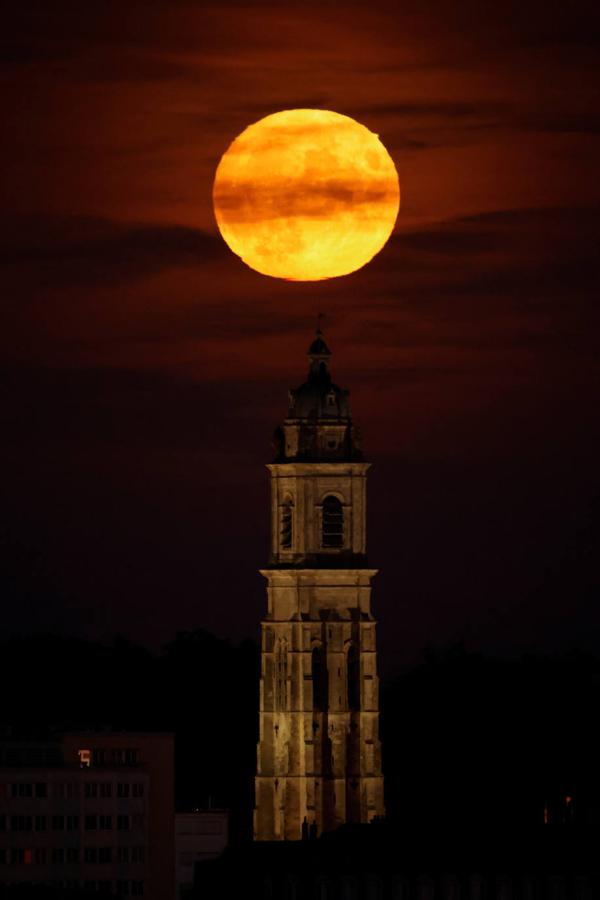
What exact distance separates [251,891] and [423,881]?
555cm

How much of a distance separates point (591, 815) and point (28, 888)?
1938 cm

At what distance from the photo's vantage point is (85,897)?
19350cm

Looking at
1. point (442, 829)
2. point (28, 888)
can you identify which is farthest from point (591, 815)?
point (28, 888)

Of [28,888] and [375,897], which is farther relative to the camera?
[28,888]

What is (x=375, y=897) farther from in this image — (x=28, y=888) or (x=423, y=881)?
(x=28, y=888)

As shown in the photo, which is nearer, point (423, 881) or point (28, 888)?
point (423, 881)

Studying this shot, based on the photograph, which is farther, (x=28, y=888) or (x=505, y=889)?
(x=28, y=888)

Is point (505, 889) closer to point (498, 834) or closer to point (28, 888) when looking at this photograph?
point (498, 834)

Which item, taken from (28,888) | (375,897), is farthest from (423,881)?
(28,888)

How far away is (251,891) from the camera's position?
610 ft

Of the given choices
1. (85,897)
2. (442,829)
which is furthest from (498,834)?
(85,897)

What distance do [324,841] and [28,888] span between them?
1231cm

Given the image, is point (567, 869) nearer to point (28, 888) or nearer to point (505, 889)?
point (505, 889)

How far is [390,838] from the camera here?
190000 mm
